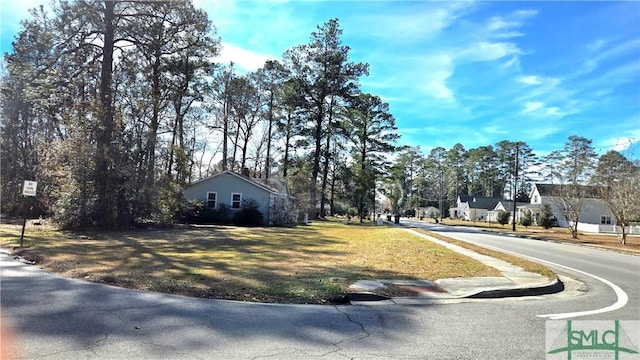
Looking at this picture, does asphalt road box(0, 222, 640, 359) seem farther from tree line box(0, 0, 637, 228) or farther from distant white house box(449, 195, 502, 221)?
distant white house box(449, 195, 502, 221)

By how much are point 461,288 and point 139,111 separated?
2039 centimetres

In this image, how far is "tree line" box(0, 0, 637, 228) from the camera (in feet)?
69.7

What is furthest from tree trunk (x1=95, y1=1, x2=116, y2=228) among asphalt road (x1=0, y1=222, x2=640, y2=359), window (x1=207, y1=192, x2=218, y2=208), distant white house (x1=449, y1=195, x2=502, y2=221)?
distant white house (x1=449, y1=195, x2=502, y2=221)

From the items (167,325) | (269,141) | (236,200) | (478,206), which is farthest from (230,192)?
(478,206)

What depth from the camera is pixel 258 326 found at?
5520mm

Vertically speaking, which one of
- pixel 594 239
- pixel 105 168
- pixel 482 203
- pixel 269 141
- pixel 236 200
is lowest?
pixel 594 239

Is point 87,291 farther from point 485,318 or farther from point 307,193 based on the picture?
point 307,193

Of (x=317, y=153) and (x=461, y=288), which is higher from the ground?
(x=317, y=153)

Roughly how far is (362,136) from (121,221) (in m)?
41.0

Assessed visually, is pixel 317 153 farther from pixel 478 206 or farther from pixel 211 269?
pixel 478 206

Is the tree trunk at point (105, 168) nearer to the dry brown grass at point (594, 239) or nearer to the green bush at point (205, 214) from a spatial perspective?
the green bush at point (205, 214)

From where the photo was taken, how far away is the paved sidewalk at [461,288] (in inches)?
296

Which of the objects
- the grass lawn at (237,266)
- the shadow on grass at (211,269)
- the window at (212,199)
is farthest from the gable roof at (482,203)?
the shadow on grass at (211,269)

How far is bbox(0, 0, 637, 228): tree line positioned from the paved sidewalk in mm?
17530
